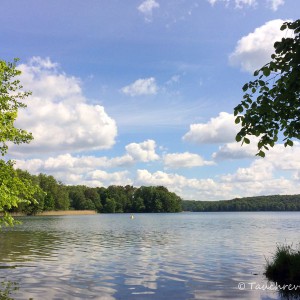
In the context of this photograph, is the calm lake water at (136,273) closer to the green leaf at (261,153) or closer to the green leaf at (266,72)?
the green leaf at (261,153)

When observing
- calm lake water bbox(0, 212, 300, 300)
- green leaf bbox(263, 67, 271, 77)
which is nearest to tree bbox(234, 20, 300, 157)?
green leaf bbox(263, 67, 271, 77)

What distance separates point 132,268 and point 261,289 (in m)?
9.07

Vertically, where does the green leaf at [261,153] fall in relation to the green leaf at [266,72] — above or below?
below

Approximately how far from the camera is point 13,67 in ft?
61.7

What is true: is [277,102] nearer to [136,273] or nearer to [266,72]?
[266,72]

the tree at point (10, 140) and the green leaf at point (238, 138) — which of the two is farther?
the tree at point (10, 140)

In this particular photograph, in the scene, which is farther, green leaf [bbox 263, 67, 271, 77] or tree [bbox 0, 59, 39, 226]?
tree [bbox 0, 59, 39, 226]

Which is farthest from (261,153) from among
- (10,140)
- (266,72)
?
(10,140)

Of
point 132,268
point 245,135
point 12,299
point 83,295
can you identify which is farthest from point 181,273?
point 245,135

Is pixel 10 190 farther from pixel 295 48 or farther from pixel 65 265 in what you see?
pixel 295 48

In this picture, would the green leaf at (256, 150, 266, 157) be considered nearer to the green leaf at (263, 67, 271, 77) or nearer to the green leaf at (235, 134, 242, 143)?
the green leaf at (235, 134, 242, 143)

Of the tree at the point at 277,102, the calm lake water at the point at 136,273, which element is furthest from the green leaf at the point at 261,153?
the calm lake water at the point at 136,273

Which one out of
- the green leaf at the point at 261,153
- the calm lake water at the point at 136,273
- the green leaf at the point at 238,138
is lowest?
the calm lake water at the point at 136,273

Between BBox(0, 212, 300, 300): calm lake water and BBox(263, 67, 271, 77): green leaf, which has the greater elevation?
BBox(263, 67, 271, 77): green leaf
